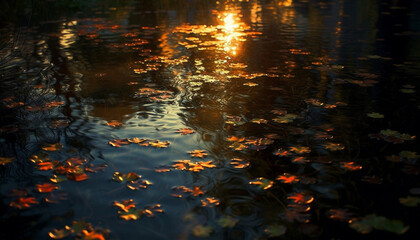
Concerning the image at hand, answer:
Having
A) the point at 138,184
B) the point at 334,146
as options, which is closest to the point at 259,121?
the point at 334,146

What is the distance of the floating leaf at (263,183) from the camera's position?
13.0 ft

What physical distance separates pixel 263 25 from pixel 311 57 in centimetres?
587

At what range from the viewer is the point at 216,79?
7.95 m

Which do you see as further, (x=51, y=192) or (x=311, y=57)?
(x=311, y=57)

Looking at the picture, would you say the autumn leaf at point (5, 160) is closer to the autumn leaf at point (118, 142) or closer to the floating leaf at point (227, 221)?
the autumn leaf at point (118, 142)

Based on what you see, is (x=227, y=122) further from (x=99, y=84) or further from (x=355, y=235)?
(x=99, y=84)

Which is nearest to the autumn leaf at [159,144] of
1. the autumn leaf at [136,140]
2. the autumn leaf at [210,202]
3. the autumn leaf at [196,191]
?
the autumn leaf at [136,140]

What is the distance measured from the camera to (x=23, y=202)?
147 inches

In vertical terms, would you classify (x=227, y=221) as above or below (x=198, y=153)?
below

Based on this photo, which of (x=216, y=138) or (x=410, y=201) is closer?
(x=410, y=201)

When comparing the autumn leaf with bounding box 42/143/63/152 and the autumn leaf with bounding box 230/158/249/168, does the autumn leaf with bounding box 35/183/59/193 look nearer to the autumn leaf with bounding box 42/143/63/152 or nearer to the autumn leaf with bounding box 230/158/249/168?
the autumn leaf with bounding box 42/143/63/152

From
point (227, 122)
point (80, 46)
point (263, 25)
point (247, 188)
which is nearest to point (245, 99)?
point (227, 122)

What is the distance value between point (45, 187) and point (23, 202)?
0.28 metres

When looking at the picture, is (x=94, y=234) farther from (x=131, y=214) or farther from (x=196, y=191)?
(x=196, y=191)
